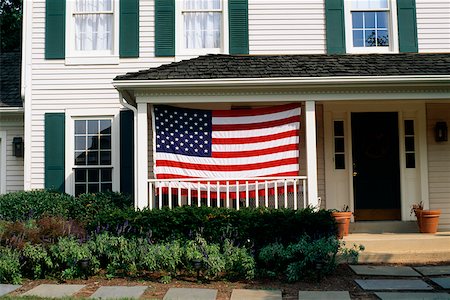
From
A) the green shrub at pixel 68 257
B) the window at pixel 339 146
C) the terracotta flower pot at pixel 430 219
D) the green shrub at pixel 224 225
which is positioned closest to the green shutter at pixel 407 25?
the window at pixel 339 146

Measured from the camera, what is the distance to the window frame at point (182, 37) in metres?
10.3

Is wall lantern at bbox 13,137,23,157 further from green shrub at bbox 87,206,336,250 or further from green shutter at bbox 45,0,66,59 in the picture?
green shrub at bbox 87,206,336,250

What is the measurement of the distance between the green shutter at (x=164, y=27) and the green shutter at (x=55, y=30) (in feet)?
6.58

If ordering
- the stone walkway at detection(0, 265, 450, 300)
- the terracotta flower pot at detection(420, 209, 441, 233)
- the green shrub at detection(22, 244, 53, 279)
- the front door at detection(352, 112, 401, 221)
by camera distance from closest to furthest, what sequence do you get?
the stone walkway at detection(0, 265, 450, 300), the green shrub at detection(22, 244, 53, 279), the terracotta flower pot at detection(420, 209, 441, 233), the front door at detection(352, 112, 401, 221)

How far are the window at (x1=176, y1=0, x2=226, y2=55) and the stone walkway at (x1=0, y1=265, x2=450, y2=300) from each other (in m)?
5.68

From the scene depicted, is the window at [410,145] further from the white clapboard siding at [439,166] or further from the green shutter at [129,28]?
the green shutter at [129,28]

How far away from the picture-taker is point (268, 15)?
10.4 metres

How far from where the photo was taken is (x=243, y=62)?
930cm

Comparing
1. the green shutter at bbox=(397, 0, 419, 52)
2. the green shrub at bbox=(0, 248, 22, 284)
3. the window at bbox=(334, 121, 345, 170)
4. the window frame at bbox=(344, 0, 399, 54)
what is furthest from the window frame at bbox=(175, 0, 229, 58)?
the green shrub at bbox=(0, 248, 22, 284)

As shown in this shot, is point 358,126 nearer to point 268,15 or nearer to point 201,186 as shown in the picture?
point 268,15

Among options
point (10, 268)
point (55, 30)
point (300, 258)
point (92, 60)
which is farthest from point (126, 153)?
point (300, 258)

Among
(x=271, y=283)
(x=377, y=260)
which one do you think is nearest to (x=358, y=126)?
(x=377, y=260)

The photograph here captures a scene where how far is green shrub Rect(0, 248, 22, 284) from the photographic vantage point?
6734mm

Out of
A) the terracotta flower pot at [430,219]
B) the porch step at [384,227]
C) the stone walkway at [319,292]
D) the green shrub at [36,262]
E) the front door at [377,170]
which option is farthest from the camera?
the front door at [377,170]
